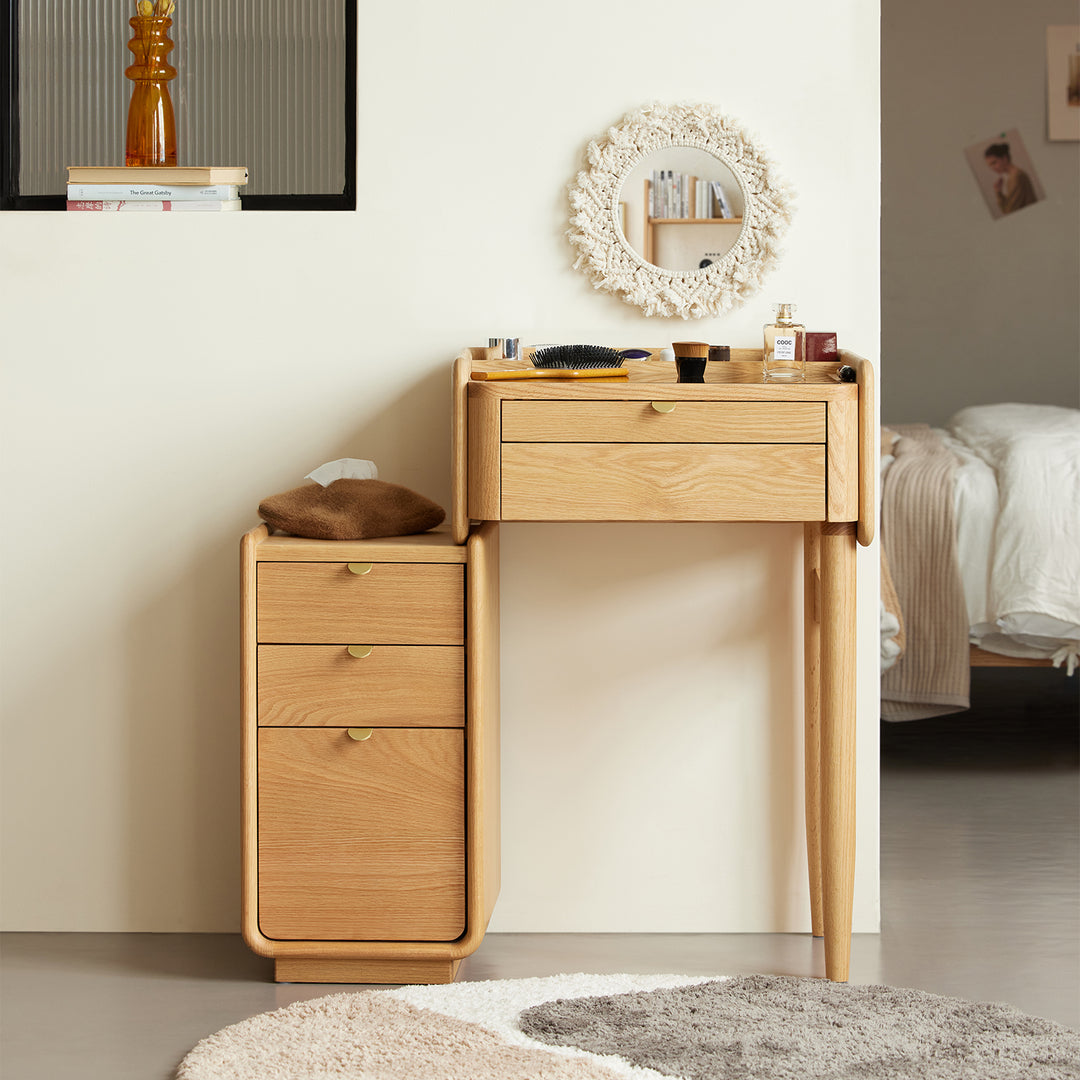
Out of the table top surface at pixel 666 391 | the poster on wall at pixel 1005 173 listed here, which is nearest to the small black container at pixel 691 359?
the table top surface at pixel 666 391

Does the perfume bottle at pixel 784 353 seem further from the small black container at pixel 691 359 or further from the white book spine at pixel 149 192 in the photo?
the white book spine at pixel 149 192

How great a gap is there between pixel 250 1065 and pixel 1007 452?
256 cm

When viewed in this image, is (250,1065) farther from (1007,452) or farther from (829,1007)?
(1007,452)

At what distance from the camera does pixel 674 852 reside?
7.52 ft

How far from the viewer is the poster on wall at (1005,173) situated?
5.32 metres

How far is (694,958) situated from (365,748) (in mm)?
678

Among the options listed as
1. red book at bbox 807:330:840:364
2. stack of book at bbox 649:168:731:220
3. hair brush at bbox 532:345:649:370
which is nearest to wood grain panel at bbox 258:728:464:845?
hair brush at bbox 532:345:649:370

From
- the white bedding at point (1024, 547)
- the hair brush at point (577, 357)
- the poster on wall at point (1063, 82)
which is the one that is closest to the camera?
the hair brush at point (577, 357)

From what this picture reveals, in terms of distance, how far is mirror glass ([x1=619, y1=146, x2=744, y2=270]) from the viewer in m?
2.23

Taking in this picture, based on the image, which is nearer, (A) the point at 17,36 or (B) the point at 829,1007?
(B) the point at 829,1007

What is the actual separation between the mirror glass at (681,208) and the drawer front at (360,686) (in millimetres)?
806

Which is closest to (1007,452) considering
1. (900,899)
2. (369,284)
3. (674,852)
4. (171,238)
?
(900,899)

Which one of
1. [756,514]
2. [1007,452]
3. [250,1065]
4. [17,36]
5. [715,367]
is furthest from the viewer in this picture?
[1007,452]

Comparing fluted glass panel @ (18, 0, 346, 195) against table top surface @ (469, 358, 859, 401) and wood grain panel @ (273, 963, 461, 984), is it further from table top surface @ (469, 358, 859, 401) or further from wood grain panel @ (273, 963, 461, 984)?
wood grain panel @ (273, 963, 461, 984)
